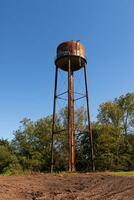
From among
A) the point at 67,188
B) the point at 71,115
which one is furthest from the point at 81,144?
the point at 67,188

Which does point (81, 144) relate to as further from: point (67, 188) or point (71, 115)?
point (67, 188)

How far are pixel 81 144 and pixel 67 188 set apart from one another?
2332cm

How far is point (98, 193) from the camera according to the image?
12.6 meters

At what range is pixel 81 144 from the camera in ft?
124

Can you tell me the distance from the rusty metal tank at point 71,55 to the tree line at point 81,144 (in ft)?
→ 34.2

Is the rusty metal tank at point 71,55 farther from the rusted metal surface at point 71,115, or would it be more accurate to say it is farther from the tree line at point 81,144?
the tree line at point 81,144

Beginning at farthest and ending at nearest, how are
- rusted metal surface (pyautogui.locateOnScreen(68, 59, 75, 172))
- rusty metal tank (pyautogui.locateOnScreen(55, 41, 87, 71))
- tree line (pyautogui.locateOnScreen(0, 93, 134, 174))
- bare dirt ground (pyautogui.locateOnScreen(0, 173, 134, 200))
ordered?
tree line (pyautogui.locateOnScreen(0, 93, 134, 174)), rusty metal tank (pyautogui.locateOnScreen(55, 41, 87, 71)), rusted metal surface (pyautogui.locateOnScreen(68, 59, 75, 172)), bare dirt ground (pyautogui.locateOnScreen(0, 173, 134, 200))

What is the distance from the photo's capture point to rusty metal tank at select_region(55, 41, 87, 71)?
24.6 meters

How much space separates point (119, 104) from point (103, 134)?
22.5 ft

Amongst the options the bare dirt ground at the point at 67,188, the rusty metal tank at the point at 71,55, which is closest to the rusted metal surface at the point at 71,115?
the rusty metal tank at the point at 71,55

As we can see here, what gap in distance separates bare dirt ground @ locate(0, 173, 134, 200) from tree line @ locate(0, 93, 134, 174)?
1714 centimetres

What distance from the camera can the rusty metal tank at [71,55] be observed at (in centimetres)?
2456

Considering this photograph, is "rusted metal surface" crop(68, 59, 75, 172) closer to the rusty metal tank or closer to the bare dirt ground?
the rusty metal tank

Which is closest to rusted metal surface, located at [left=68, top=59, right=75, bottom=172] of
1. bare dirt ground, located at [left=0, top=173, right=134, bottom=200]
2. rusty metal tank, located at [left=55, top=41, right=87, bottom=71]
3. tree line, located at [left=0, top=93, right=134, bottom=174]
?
rusty metal tank, located at [left=55, top=41, right=87, bottom=71]
